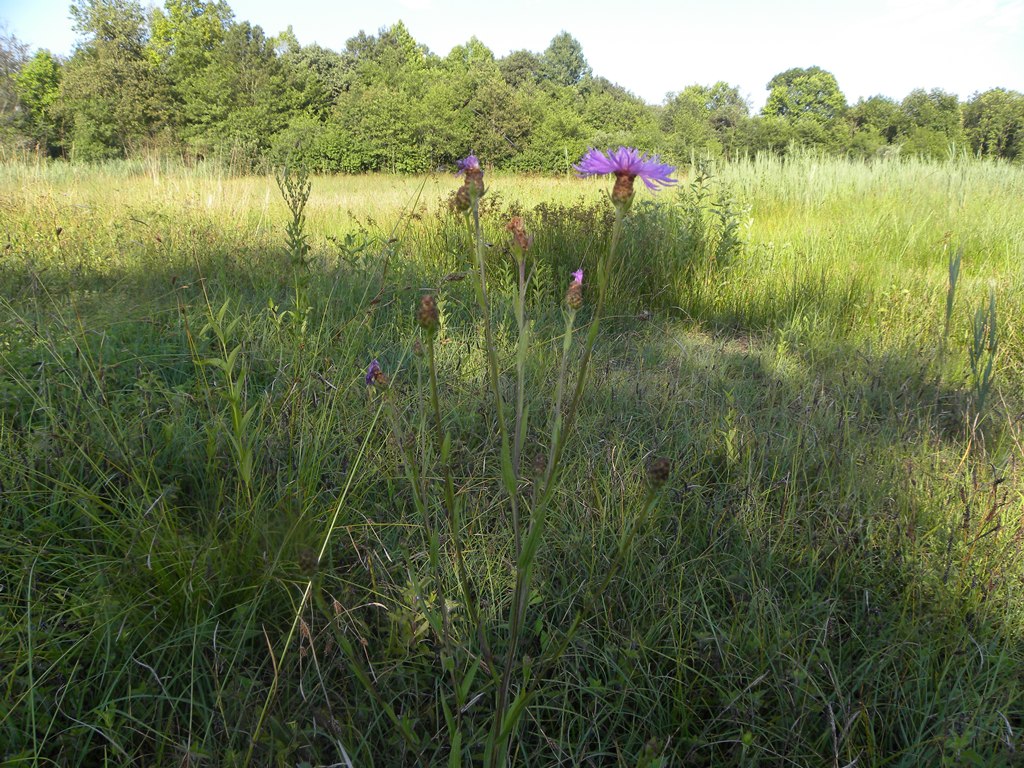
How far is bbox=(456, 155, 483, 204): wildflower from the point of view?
2.97 feet

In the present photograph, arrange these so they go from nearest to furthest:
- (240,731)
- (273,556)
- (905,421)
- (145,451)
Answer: (240,731) → (273,556) → (145,451) → (905,421)

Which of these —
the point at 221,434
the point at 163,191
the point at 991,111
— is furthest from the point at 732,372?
the point at 991,111

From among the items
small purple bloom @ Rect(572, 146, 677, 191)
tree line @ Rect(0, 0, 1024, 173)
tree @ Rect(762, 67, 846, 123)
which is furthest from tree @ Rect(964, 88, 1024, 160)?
tree @ Rect(762, 67, 846, 123)

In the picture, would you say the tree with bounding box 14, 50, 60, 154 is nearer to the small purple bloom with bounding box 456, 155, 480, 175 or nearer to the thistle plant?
the small purple bloom with bounding box 456, 155, 480, 175

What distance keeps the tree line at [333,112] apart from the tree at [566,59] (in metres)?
21.1

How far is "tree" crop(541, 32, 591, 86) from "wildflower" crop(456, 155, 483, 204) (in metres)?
66.6

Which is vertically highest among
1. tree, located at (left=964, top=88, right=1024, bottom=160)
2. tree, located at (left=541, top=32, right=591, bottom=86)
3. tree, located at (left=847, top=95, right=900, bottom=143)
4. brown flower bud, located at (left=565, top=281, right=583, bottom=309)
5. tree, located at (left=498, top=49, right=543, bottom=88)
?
tree, located at (left=541, top=32, right=591, bottom=86)

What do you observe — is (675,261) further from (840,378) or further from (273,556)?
(273,556)

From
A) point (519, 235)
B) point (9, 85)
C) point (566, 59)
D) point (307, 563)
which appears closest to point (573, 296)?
point (519, 235)

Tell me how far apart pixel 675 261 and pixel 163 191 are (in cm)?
534

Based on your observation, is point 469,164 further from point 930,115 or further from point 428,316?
point 930,115

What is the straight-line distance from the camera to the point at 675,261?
396 cm

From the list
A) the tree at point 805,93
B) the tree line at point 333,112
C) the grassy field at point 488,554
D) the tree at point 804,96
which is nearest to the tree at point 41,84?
the tree line at point 333,112

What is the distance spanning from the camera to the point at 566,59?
209ft
